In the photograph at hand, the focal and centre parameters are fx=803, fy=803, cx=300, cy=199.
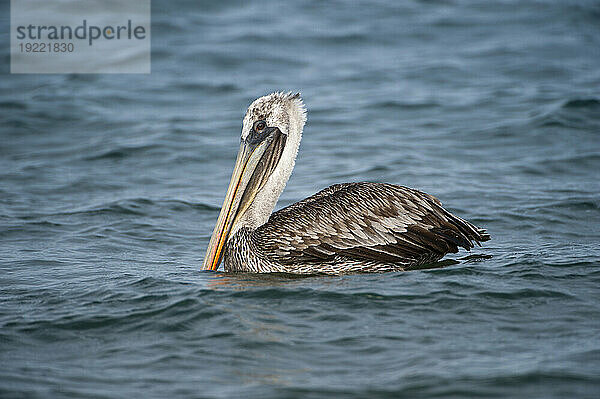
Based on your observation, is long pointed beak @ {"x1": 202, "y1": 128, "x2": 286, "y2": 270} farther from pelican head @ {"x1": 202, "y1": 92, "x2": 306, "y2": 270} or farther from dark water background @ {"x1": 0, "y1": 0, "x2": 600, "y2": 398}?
dark water background @ {"x1": 0, "y1": 0, "x2": 600, "y2": 398}

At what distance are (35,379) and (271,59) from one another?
10368 mm

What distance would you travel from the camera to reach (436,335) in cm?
419

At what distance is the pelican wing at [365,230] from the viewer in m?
5.46

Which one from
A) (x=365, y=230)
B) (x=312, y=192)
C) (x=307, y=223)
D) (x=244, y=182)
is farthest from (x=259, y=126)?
(x=312, y=192)

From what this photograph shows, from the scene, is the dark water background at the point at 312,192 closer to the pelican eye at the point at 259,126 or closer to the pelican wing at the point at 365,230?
the pelican wing at the point at 365,230

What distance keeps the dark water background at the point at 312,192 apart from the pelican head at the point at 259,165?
1.33 feet

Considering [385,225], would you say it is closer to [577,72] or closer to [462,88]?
[462,88]

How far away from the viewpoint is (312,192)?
8.26 m

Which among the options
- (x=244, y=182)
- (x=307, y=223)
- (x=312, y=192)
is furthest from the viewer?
(x=312, y=192)

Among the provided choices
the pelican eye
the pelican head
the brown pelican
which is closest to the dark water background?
the brown pelican

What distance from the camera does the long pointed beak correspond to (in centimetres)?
569

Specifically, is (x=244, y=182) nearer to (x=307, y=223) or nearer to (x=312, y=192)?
(x=307, y=223)

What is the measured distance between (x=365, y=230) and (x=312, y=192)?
109 inches

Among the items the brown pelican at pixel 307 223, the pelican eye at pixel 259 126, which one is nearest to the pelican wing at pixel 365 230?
the brown pelican at pixel 307 223
